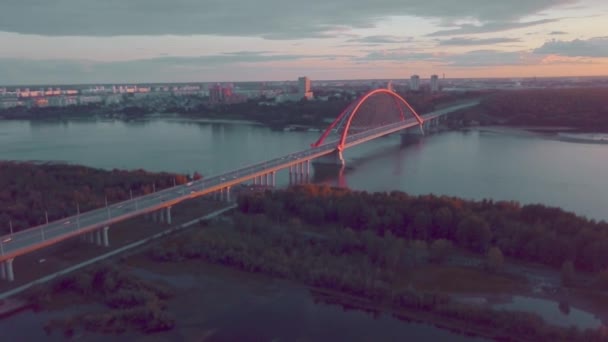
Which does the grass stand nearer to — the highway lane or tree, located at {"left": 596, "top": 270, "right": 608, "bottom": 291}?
tree, located at {"left": 596, "top": 270, "right": 608, "bottom": 291}

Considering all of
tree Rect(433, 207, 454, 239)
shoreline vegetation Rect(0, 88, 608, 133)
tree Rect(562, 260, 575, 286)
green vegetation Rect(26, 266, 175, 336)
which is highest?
shoreline vegetation Rect(0, 88, 608, 133)

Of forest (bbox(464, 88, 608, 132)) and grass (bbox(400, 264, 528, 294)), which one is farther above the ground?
forest (bbox(464, 88, 608, 132))

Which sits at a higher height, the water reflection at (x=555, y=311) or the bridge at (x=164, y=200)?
the bridge at (x=164, y=200)

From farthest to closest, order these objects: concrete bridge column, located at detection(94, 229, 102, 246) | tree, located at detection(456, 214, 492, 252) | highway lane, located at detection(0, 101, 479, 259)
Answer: concrete bridge column, located at detection(94, 229, 102, 246) → tree, located at detection(456, 214, 492, 252) → highway lane, located at detection(0, 101, 479, 259)

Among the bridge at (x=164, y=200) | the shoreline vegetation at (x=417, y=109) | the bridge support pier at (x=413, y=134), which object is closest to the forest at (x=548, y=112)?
the shoreline vegetation at (x=417, y=109)

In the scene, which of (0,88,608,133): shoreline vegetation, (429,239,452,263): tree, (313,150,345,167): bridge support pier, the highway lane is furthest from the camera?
(0,88,608,133): shoreline vegetation

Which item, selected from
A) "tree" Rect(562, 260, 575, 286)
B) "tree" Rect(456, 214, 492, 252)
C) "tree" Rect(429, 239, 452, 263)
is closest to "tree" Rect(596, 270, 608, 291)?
"tree" Rect(562, 260, 575, 286)

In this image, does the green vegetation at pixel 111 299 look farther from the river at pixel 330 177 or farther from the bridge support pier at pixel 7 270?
the bridge support pier at pixel 7 270
